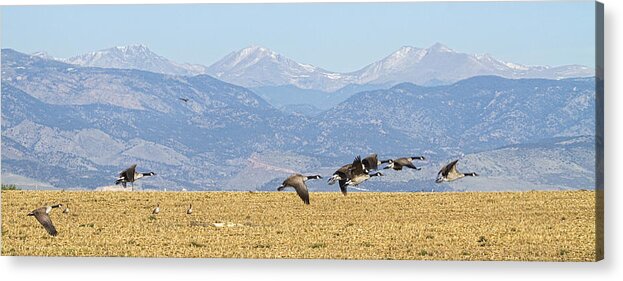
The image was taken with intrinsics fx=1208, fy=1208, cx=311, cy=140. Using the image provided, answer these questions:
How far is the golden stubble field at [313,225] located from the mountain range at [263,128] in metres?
25.3

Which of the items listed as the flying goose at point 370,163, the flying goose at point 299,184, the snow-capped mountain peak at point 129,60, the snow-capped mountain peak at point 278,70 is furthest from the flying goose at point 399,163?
the snow-capped mountain peak at point 278,70

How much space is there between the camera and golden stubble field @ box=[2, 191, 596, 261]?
14945 millimetres

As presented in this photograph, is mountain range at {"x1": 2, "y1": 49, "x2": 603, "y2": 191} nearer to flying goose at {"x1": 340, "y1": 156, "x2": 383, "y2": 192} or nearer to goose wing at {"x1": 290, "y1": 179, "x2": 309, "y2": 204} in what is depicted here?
flying goose at {"x1": 340, "y1": 156, "x2": 383, "y2": 192}

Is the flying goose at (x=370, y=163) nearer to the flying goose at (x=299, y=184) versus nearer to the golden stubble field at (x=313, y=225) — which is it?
the flying goose at (x=299, y=184)

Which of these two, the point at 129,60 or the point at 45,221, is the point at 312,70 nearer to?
the point at 129,60

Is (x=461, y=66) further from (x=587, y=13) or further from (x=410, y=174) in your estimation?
(x=587, y=13)

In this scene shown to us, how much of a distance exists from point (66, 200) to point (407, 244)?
26.5ft

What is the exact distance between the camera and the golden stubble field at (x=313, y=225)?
14.9 metres

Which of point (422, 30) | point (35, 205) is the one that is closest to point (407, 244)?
point (35, 205)

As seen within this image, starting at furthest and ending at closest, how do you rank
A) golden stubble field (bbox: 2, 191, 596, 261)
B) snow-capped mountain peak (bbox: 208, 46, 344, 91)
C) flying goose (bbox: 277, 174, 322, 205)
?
snow-capped mountain peak (bbox: 208, 46, 344, 91), flying goose (bbox: 277, 174, 322, 205), golden stubble field (bbox: 2, 191, 596, 261)

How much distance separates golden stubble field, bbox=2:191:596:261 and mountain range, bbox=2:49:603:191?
994 inches

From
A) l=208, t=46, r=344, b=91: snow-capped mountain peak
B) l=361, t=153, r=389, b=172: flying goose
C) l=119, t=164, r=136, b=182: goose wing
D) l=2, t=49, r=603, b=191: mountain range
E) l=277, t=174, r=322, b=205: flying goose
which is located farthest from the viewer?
l=2, t=49, r=603, b=191: mountain range

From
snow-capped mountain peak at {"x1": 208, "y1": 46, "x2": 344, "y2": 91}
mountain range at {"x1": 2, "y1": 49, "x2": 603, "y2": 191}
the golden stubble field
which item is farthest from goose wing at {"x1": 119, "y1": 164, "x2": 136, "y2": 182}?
mountain range at {"x1": 2, "y1": 49, "x2": 603, "y2": 191}

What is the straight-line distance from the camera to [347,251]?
15.0 m
